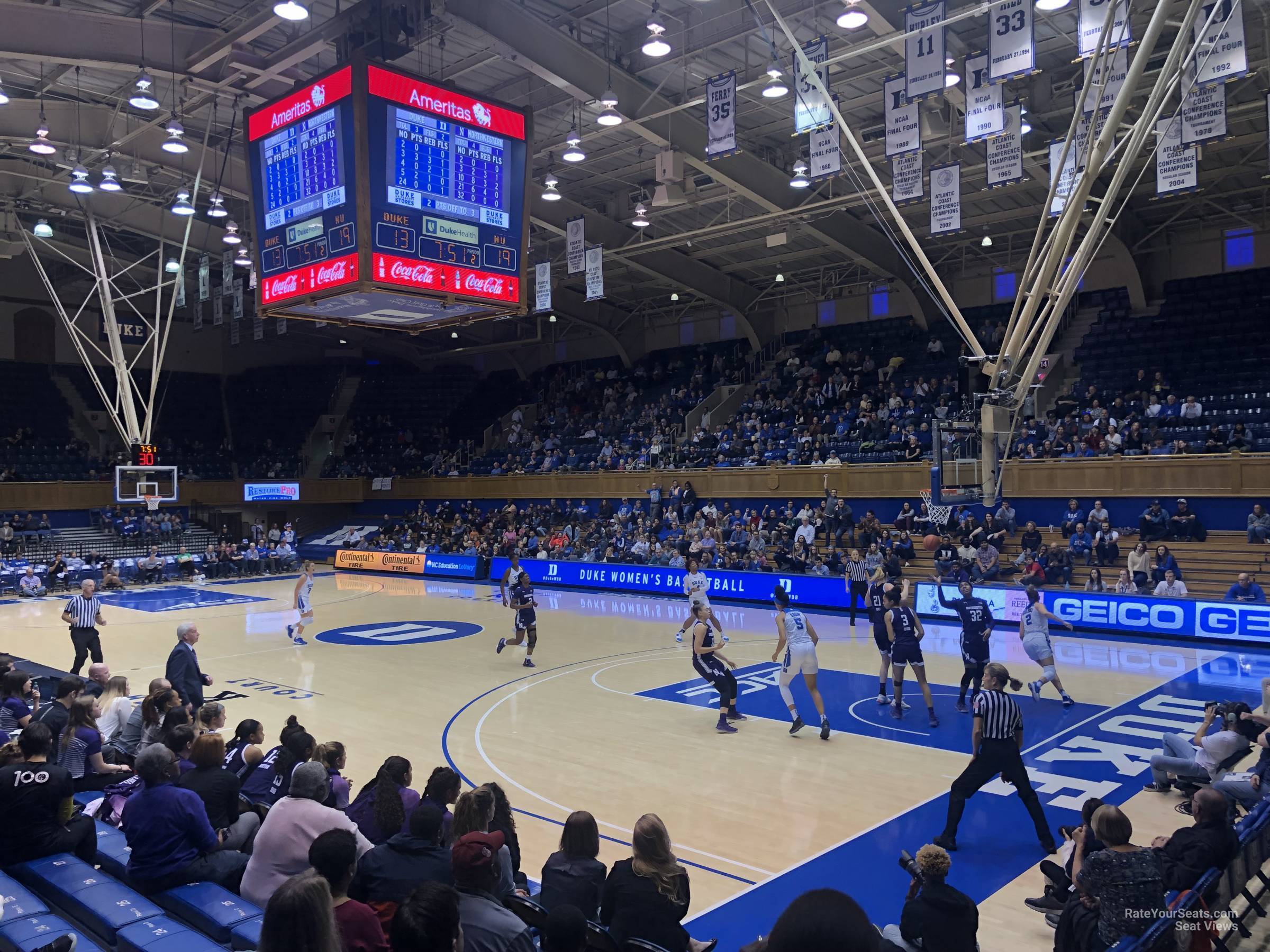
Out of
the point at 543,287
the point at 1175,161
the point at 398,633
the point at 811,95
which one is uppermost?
the point at 811,95

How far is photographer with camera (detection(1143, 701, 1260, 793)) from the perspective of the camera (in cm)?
824

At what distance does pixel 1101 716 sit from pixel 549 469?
87.3 ft

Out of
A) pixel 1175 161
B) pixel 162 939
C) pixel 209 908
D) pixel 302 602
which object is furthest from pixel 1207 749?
pixel 302 602

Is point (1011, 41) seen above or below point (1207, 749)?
above

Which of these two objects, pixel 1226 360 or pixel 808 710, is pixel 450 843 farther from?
pixel 1226 360

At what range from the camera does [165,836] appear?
554 centimetres

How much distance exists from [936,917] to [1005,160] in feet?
51.3

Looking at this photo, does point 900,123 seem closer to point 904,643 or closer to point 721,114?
point 721,114

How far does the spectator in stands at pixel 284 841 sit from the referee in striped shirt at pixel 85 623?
36.5ft

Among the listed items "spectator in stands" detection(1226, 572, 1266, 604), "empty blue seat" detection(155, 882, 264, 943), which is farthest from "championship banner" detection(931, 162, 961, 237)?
"empty blue seat" detection(155, 882, 264, 943)

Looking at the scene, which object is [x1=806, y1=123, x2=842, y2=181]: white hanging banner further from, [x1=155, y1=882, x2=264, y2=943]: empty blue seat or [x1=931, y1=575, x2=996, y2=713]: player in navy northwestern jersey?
[x1=155, y1=882, x2=264, y2=943]: empty blue seat

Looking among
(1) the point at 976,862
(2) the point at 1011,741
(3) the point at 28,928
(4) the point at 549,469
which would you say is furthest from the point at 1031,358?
(4) the point at 549,469

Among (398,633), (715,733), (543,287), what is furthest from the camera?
(543,287)

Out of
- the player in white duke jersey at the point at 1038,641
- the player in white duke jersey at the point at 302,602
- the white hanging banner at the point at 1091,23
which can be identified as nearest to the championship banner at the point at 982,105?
the white hanging banner at the point at 1091,23
